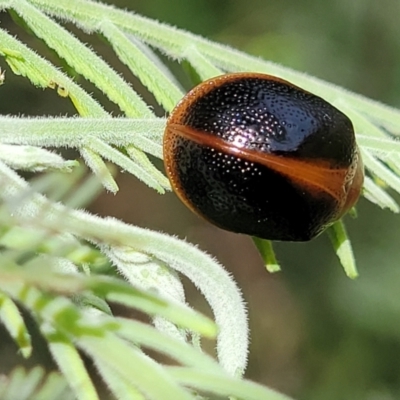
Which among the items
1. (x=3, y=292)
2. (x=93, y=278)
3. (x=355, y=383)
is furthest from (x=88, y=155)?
(x=355, y=383)

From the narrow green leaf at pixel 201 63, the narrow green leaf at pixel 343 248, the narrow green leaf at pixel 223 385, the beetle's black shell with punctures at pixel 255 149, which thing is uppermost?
the narrow green leaf at pixel 223 385

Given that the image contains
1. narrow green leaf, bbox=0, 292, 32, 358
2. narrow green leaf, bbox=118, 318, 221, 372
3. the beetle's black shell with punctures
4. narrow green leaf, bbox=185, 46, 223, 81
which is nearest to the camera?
narrow green leaf, bbox=118, 318, 221, 372

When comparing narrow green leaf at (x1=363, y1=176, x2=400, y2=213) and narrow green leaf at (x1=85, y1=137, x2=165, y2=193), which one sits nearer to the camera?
narrow green leaf at (x1=85, y1=137, x2=165, y2=193)

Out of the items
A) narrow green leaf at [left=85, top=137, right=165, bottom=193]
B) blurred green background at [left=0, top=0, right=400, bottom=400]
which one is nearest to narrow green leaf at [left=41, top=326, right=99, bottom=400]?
narrow green leaf at [left=85, top=137, right=165, bottom=193]

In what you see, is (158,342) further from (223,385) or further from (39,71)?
(39,71)

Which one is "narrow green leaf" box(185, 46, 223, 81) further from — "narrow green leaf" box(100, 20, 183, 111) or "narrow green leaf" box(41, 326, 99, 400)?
"narrow green leaf" box(41, 326, 99, 400)

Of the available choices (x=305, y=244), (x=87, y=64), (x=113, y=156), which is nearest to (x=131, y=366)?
(x=113, y=156)

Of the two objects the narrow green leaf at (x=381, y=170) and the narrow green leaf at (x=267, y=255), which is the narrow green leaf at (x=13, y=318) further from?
the narrow green leaf at (x=381, y=170)

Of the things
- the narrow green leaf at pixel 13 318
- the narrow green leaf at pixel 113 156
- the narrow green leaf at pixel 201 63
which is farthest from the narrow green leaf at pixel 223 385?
the narrow green leaf at pixel 201 63

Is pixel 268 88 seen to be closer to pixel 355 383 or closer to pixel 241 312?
pixel 241 312
